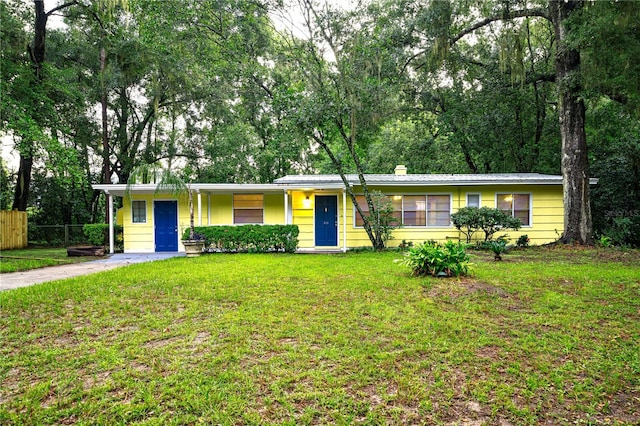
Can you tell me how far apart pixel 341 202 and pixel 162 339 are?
30.2 feet

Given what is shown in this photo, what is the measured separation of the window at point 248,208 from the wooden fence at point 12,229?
871 cm

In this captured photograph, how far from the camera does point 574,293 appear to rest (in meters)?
4.61

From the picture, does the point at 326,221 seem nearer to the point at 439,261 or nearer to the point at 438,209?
the point at 438,209

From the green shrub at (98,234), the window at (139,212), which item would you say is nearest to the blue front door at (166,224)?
the window at (139,212)

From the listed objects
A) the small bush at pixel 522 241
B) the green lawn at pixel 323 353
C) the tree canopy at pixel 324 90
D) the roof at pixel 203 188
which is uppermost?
the tree canopy at pixel 324 90

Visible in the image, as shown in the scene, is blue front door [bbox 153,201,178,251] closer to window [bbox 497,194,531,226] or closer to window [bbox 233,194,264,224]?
window [bbox 233,194,264,224]

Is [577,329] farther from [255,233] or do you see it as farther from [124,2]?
[124,2]

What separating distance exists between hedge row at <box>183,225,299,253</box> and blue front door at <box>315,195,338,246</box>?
1.83 meters

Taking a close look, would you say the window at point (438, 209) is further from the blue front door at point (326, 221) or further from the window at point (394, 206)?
the blue front door at point (326, 221)

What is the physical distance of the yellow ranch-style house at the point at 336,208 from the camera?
37.0 feet

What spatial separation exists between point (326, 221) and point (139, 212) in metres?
6.81

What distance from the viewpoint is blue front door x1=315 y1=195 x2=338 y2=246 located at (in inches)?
466

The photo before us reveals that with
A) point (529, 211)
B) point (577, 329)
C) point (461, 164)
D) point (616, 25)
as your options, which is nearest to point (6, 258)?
point (577, 329)

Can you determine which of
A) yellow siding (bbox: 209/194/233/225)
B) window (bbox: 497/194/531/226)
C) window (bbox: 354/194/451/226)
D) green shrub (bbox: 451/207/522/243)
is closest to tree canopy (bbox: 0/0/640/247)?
window (bbox: 354/194/451/226)
